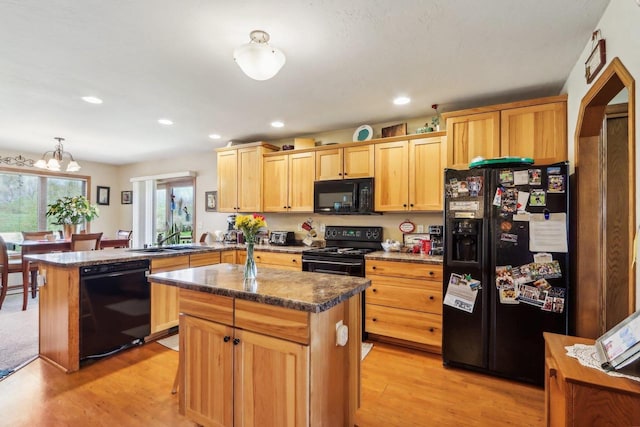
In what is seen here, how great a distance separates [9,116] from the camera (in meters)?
3.54

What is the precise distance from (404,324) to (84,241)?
4.31 m

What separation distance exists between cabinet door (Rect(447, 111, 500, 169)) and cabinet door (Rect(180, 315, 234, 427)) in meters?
2.54

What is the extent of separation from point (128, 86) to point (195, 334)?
7.50 ft

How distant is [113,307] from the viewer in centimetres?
277

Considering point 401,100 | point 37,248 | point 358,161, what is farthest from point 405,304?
point 37,248

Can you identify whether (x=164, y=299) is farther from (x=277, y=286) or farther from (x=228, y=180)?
(x=277, y=286)

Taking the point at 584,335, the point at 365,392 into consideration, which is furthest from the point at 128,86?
the point at 584,335

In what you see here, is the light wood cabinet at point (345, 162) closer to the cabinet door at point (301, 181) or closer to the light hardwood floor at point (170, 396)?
the cabinet door at point (301, 181)

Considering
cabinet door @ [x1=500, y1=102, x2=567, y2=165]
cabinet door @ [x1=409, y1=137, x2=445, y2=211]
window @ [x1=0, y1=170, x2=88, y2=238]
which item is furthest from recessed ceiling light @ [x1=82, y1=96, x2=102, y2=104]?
cabinet door @ [x1=500, y1=102, x2=567, y2=165]

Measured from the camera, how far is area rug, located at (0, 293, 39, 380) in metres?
2.66

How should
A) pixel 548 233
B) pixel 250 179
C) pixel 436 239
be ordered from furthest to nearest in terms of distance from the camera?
pixel 250 179, pixel 436 239, pixel 548 233

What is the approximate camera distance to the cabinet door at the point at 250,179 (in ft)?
14.0

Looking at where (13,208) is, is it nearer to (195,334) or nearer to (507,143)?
(195,334)

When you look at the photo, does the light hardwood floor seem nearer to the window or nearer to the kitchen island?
the kitchen island
